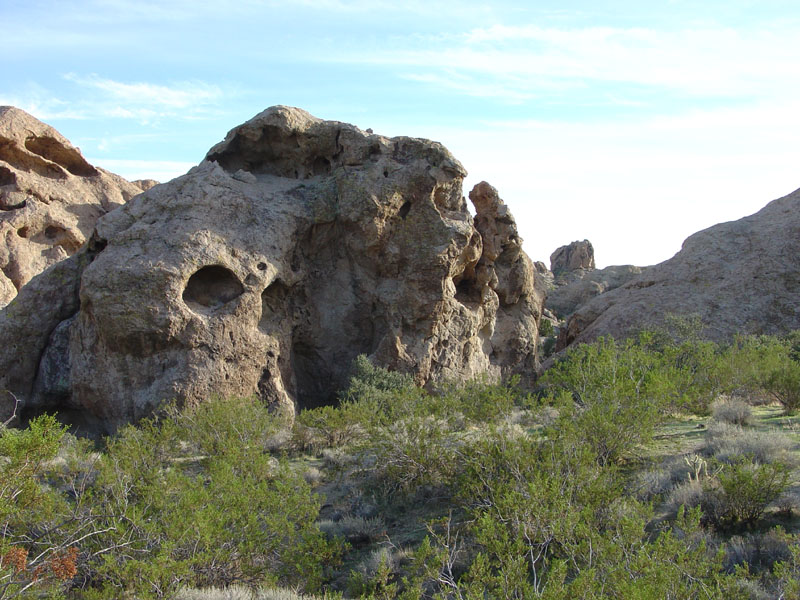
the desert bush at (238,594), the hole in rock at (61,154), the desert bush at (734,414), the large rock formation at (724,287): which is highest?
the hole in rock at (61,154)

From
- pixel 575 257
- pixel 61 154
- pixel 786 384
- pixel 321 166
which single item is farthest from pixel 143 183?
pixel 575 257

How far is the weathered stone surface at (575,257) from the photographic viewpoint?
54469 millimetres

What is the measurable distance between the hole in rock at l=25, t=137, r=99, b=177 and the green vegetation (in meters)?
16.3

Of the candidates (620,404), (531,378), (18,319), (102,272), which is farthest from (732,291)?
(18,319)

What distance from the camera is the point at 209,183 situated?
43.3 feet

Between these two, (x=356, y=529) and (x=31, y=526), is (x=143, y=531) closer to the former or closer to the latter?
(x=31, y=526)

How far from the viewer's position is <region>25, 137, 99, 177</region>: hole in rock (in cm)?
2295

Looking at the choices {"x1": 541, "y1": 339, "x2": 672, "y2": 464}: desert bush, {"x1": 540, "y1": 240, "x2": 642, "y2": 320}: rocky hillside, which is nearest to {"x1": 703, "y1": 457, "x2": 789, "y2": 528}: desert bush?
{"x1": 541, "y1": 339, "x2": 672, "y2": 464}: desert bush

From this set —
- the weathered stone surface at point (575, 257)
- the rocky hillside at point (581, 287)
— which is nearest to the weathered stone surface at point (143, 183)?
the rocky hillside at point (581, 287)

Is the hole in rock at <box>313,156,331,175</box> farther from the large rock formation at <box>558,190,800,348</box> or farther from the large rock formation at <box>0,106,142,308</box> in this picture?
the large rock formation at <box>0,106,142,308</box>

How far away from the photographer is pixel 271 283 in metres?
13.0

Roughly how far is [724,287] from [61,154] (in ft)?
75.3

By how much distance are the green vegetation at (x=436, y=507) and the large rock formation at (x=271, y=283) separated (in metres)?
1.67

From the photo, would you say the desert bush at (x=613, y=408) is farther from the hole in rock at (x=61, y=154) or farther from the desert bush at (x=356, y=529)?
the hole in rock at (x=61, y=154)
